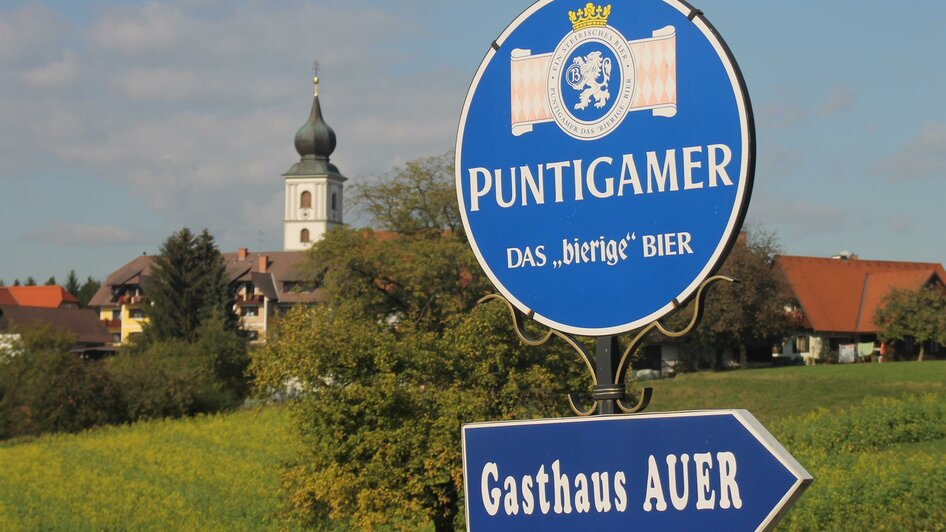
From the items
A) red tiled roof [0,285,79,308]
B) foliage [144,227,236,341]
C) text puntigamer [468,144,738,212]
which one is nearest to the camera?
text puntigamer [468,144,738,212]

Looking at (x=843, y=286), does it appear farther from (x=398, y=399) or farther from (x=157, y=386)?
(x=398, y=399)

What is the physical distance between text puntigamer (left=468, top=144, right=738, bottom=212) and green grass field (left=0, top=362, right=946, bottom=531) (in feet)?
55.8

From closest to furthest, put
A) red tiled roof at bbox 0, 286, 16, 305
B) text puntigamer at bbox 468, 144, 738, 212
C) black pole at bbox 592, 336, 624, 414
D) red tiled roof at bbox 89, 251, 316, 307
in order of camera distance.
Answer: text puntigamer at bbox 468, 144, 738, 212 < black pole at bbox 592, 336, 624, 414 < red tiled roof at bbox 89, 251, 316, 307 < red tiled roof at bbox 0, 286, 16, 305

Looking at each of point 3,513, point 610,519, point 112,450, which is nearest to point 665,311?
point 610,519

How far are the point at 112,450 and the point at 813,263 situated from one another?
49363 millimetres

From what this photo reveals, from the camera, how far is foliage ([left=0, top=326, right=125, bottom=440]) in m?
56.9

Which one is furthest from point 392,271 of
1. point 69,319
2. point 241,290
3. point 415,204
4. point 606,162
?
point 69,319

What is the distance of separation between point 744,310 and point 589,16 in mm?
62749

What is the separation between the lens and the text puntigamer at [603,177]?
15.1ft

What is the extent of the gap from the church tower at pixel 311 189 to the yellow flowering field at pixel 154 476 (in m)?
92.5

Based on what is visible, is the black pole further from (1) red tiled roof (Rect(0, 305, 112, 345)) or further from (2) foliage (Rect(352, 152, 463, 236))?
(1) red tiled roof (Rect(0, 305, 112, 345))

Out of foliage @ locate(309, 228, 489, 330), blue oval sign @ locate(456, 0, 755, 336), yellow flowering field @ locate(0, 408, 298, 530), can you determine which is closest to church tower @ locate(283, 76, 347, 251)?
yellow flowering field @ locate(0, 408, 298, 530)

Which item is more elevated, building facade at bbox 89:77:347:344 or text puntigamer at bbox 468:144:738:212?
building facade at bbox 89:77:347:344

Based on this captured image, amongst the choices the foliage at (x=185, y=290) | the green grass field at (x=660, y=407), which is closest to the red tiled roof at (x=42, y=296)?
the foliage at (x=185, y=290)
